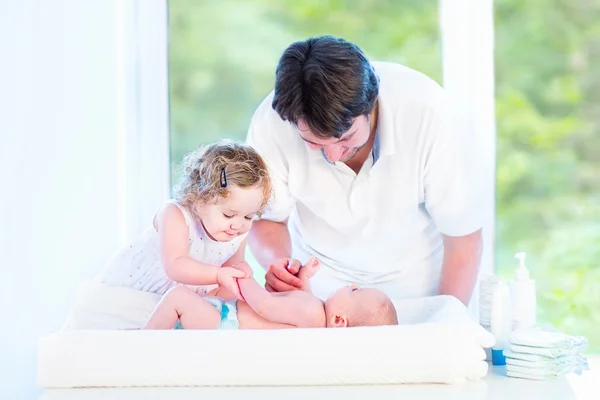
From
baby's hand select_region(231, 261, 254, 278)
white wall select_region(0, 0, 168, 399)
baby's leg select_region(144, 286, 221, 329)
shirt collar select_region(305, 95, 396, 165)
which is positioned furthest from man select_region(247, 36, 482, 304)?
white wall select_region(0, 0, 168, 399)

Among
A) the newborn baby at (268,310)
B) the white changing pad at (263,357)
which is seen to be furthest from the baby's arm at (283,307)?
the white changing pad at (263,357)

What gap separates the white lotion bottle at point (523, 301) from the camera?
1997mm

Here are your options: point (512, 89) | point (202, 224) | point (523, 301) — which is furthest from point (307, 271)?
point (512, 89)

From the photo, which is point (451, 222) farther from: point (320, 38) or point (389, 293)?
point (320, 38)

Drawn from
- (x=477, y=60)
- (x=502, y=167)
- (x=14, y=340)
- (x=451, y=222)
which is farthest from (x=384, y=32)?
(x=14, y=340)

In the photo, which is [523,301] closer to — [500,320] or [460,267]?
[500,320]

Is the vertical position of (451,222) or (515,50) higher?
(515,50)

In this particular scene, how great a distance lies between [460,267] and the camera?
7.55 ft

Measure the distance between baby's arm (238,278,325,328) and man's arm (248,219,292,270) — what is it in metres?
0.36

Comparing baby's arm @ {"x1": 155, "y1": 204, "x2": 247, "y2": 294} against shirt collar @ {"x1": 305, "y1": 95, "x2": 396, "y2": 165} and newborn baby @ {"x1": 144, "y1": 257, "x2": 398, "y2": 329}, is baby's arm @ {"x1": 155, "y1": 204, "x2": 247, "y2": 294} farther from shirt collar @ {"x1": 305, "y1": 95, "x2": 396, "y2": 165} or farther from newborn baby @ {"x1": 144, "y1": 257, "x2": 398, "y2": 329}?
shirt collar @ {"x1": 305, "y1": 95, "x2": 396, "y2": 165}

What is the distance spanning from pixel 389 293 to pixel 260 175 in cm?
62

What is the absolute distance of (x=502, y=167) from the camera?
2777 mm

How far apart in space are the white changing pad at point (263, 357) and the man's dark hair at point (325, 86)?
491 millimetres

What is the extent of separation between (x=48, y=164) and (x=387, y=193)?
1098 mm
